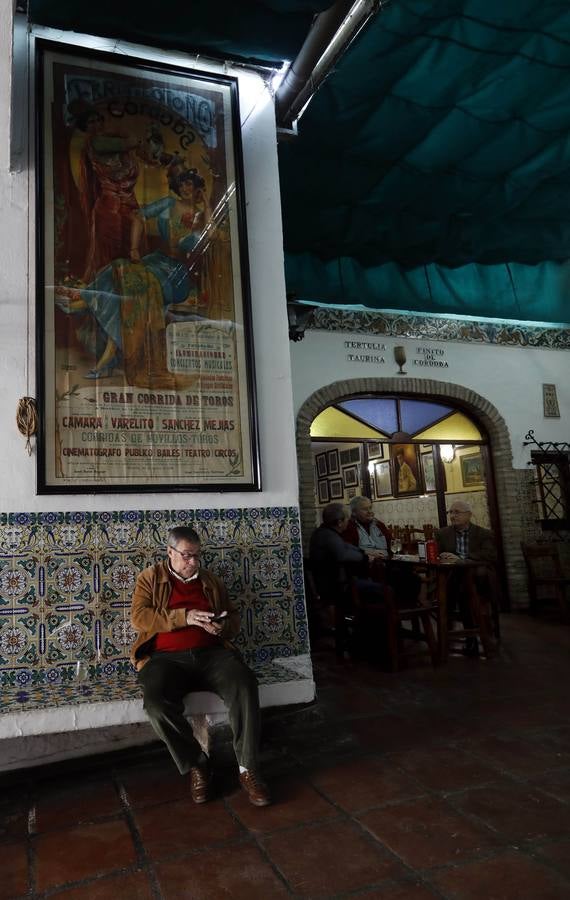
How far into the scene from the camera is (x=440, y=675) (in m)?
4.30

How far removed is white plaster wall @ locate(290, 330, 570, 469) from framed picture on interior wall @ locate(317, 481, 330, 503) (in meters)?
2.28

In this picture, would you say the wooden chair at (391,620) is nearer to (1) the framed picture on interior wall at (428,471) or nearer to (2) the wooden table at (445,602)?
(2) the wooden table at (445,602)

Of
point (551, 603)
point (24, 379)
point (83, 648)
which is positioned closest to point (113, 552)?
point (83, 648)

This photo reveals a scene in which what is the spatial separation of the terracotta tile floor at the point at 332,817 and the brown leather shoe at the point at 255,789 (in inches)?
1.3

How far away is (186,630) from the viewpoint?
9.20ft

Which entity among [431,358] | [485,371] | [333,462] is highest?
[431,358]

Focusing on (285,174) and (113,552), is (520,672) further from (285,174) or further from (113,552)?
(285,174)

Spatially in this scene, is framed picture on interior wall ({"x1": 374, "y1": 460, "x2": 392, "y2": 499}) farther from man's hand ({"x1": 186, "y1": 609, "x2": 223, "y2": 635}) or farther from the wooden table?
man's hand ({"x1": 186, "y1": 609, "x2": 223, "y2": 635})

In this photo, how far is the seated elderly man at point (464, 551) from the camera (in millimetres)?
5137

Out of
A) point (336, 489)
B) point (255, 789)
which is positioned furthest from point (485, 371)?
point (255, 789)

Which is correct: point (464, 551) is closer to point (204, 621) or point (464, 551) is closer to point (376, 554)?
point (376, 554)

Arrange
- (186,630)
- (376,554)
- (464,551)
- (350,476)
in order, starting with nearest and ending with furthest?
(186,630) < (376,554) < (464,551) < (350,476)

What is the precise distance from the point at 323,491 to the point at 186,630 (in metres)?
6.37

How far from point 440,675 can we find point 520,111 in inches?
150
